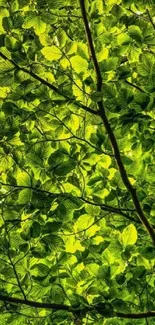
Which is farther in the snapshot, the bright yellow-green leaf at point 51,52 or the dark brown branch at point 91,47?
the bright yellow-green leaf at point 51,52

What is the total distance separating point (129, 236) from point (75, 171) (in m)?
0.85

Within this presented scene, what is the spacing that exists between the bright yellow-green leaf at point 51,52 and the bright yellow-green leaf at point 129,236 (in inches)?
51.9

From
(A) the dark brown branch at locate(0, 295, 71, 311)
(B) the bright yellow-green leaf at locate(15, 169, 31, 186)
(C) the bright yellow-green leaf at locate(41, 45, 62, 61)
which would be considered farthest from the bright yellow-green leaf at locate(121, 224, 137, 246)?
(C) the bright yellow-green leaf at locate(41, 45, 62, 61)

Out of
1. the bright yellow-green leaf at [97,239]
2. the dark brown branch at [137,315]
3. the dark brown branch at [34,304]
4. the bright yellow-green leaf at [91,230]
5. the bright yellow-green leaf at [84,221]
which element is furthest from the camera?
the bright yellow-green leaf at [97,239]

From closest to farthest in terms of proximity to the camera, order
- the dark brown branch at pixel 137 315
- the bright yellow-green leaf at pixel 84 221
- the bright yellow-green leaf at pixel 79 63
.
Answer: the dark brown branch at pixel 137 315 < the bright yellow-green leaf at pixel 79 63 < the bright yellow-green leaf at pixel 84 221

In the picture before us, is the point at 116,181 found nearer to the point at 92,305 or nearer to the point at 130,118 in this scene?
the point at 130,118

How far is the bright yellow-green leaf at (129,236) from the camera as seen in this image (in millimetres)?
3223

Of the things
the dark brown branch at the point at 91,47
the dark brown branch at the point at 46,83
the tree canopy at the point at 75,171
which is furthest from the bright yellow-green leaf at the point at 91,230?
the dark brown branch at the point at 91,47

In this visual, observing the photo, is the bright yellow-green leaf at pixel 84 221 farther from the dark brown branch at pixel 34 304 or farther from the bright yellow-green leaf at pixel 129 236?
the dark brown branch at pixel 34 304

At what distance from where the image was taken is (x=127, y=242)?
328cm

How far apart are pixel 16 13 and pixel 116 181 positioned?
1.48 m

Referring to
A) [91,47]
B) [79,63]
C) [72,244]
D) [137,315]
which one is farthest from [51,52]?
[137,315]

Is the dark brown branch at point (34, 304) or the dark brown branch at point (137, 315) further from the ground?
the dark brown branch at point (34, 304)

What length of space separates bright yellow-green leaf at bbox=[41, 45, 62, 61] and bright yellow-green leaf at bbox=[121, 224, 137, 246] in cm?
132
